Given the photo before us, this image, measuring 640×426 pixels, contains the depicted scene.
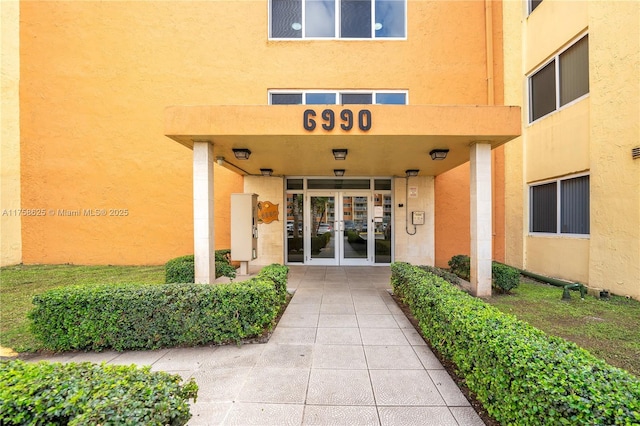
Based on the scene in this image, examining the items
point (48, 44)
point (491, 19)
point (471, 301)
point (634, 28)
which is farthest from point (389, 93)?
point (48, 44)

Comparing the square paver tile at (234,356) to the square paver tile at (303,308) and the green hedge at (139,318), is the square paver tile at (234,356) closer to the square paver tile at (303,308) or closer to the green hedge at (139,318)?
the green hedge at (139,318)

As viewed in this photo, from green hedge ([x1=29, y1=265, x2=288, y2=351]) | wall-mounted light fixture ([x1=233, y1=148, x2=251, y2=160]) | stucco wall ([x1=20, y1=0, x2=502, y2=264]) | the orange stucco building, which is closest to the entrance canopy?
wall-mounted light fixture ([x1=233, y1=148, x2=251, y2=160])

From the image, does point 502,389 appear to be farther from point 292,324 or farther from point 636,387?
point 292,324

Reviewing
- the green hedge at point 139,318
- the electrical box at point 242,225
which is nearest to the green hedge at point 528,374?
the green hedge at point 139,318

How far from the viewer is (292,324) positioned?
482cm

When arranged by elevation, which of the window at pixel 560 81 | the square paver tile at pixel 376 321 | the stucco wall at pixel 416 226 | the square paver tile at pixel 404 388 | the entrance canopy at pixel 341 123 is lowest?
the square paver tile at pixel 404 388

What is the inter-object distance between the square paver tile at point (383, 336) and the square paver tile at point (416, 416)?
1365 mm

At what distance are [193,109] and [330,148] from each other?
2655 millimetres

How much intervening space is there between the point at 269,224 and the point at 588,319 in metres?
8.01

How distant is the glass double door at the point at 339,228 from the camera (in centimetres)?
995

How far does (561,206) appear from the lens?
7676 mm

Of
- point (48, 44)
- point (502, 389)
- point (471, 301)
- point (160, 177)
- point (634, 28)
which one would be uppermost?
point (48, 44)

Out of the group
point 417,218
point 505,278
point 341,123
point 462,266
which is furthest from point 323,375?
point 417,218

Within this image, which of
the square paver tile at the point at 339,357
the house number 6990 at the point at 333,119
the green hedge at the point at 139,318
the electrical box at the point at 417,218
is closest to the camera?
the square paver tile at the point at 339,357
